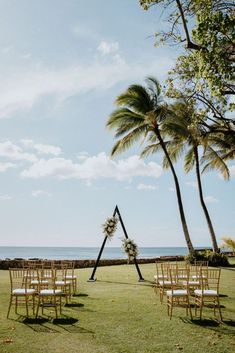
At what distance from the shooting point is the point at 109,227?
14805 millimetres

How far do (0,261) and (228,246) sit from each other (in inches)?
545

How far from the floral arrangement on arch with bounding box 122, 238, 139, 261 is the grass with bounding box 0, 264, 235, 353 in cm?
419

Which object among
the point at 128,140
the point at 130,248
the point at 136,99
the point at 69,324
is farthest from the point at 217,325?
the point at 136,99

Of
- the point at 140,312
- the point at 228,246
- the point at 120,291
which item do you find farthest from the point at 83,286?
the point at 228,246

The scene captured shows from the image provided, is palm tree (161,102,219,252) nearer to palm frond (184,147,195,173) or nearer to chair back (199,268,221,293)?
palm frond (184,147,195,173)

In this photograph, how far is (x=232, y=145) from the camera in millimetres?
24203

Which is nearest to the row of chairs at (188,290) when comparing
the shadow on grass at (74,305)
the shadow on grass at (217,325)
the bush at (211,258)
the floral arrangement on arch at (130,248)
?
the shadow on grass at (217,325)

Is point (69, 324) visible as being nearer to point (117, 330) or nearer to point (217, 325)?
point (117, 330)

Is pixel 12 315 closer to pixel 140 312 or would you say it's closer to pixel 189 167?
pixel 140 312

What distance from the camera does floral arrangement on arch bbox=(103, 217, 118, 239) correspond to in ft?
48.6

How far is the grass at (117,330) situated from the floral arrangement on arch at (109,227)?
4.63 metres

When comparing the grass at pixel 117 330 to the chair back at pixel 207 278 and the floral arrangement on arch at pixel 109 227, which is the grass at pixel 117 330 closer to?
the chair back at pixel 207 278

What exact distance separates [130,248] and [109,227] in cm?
115

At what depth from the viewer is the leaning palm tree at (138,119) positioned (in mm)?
20875
